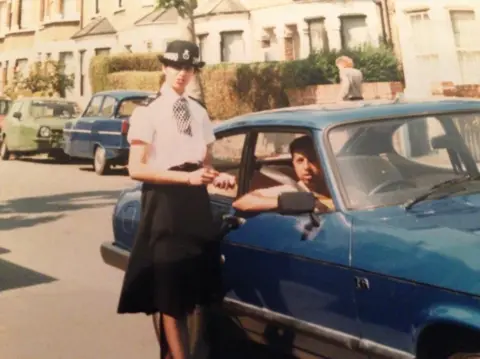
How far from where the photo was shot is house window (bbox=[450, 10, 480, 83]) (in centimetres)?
2084

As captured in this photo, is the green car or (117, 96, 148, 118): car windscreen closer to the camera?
(117, 96, 148, 118): car windscreen

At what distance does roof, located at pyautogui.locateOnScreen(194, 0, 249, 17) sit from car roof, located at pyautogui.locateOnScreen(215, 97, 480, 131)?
27698mm

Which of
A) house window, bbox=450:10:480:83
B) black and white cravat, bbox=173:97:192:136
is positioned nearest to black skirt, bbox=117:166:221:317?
black and white cravat, bbox=173:97:192:136

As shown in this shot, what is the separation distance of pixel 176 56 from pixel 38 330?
2831 mm

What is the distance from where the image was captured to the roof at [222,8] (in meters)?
31.6

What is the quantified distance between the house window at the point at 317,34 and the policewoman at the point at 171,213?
81.4 ft

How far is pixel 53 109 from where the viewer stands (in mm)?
20234

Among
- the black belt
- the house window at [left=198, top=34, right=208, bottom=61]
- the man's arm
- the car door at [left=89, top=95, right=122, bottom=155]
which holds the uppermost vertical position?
the house window at [left=198, top=34, right=208, bottom=61]

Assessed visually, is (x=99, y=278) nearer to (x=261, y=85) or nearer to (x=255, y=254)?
(x=255, y=254)

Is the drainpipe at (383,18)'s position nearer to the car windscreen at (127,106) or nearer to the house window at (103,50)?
the car windscreen at (127,106)

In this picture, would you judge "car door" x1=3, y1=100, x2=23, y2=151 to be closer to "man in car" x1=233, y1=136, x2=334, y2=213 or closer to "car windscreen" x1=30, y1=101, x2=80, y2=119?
"car windscreen" x1=30, y1=101, x2=80, y2=119

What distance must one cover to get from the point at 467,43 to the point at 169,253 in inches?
763

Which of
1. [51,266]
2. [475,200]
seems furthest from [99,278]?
[475,200]

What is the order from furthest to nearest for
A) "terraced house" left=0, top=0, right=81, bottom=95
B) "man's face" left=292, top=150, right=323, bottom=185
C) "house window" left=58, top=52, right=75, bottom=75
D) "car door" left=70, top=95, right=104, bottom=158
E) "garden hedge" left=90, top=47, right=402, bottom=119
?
"terraced house" left=0, top=0, right=81, bottom=95 → "house window" left=58, top=52, right=75, bottom=75 → "garden hedge" left=90, top=47, right=402, bottom=119 → "car door" left=70, top=95, right=104, bottom=158 → "man's face" left=292, top=150, right=323, bottom=185
